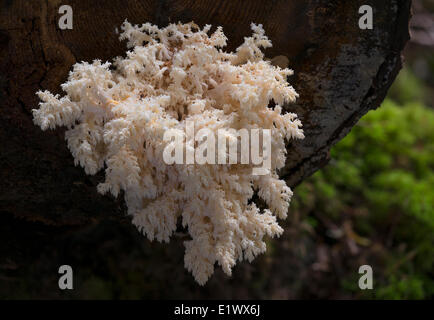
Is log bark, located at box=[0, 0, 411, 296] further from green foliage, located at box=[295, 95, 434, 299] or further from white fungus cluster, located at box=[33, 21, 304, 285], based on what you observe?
green foliage, located at box=[295, 95, 434, 299]

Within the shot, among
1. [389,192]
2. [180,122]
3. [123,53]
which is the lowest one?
[180,122]

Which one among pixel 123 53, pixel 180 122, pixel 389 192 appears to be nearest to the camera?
pixel 180 122

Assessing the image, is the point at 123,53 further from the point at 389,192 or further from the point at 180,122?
the point at 389,192

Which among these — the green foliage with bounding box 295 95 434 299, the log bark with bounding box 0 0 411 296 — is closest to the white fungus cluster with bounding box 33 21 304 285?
the log bark with bounding box 0 0 411 296

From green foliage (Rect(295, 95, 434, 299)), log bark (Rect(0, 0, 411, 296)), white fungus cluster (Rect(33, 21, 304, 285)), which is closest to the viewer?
white fungus cluster (Rect(33, 21, 304, 285))

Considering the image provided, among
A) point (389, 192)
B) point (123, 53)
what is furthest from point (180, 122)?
point (389, 192)
